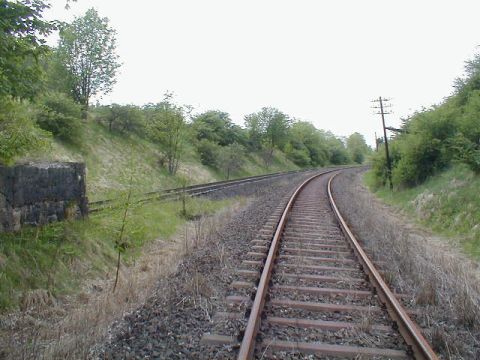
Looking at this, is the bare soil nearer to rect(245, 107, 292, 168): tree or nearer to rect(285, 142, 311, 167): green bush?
rect(245, 107, 292, 168): tree

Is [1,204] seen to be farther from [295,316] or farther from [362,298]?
[362,298]

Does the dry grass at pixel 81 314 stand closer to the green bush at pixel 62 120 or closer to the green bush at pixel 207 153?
the green bush at pixel 62 120

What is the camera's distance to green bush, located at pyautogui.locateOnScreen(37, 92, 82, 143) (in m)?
20.8

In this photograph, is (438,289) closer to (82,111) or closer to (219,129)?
(82,111)

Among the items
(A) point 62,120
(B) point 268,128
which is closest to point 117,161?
(A) point 62,120

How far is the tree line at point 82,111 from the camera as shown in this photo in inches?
220

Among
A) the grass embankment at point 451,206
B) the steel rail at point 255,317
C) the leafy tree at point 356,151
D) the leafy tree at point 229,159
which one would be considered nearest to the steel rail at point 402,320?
the steel rail at point 255,317

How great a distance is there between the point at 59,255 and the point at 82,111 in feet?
70.1

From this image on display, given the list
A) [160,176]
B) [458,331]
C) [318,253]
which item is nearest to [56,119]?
[160,176]

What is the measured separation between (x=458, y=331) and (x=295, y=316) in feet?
6.10

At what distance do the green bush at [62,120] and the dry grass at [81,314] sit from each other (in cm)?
1496

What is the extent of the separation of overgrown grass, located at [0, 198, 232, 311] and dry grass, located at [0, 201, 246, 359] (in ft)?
0.86

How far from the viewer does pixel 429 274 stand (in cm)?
621

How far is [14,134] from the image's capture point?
652 cm
